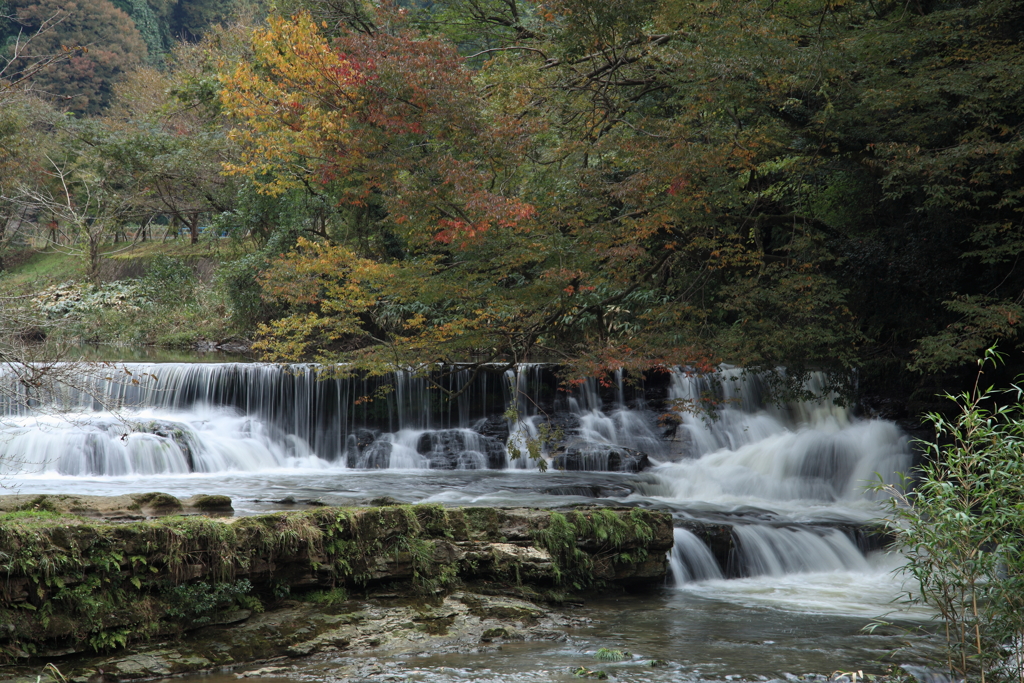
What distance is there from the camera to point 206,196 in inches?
922

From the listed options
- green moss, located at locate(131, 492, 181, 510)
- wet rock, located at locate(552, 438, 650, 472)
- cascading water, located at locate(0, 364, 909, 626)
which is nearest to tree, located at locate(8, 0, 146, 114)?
cascading water, located at locate(0, 364, 909, 626)

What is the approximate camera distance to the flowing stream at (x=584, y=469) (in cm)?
582

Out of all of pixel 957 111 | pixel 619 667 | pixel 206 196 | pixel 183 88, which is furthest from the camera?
pixel 183 88

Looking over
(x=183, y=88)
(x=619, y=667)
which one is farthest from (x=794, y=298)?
(x=183, y=88)

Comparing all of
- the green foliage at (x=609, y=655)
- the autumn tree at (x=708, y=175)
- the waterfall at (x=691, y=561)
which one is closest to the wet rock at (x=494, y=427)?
the autumn tree at (x=708, y=175)

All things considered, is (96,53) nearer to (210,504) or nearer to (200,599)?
(210,504)

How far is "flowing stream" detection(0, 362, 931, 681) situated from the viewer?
229 inches

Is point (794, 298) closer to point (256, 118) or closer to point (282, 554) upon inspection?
point (282, 554)

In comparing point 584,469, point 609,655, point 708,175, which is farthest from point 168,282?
point 609,655

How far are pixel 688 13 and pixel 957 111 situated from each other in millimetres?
3627

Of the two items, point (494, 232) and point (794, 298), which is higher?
point (494, 232)

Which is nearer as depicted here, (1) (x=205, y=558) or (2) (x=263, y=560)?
(1) (x=205, y=558)

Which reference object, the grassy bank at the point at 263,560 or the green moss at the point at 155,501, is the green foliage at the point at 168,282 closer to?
the green moss at the point at 155,501

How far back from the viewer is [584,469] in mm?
12438
